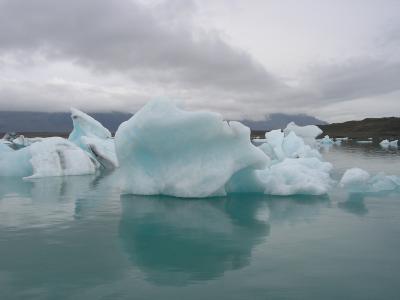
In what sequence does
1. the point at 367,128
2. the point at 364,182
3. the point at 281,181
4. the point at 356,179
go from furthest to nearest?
1. the point at 367,128
2. the point at 364,182
3. the point at 356,179
4. the point at 281,181

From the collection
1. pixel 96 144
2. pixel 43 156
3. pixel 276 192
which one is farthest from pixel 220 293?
pixel 96 144

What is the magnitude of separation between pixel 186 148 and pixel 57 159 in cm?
915

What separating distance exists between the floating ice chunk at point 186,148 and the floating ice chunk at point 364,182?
335 cm

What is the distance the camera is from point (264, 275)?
19.4 ft

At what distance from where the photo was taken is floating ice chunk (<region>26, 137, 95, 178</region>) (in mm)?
18484

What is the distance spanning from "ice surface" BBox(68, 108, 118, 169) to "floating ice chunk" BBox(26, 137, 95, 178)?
47.7 inches

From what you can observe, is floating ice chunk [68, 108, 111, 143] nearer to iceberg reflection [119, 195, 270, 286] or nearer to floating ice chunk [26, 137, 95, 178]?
floating ice chunk [26, 137, 95, 178]

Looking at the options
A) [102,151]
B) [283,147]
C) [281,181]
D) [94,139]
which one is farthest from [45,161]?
[283,147]

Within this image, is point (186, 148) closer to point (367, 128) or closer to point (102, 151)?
point (102, 151)

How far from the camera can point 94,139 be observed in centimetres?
2186

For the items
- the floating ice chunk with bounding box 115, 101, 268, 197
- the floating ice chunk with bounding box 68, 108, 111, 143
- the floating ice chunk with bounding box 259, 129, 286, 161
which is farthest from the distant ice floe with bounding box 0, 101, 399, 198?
the floating ice chunk with bounding box 68, 108, 111, 143

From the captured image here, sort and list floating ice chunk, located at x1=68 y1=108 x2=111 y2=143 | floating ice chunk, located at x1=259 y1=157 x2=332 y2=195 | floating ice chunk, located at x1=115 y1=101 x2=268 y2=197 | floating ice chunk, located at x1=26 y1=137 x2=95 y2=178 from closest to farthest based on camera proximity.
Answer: floating ice chunk, located at x1=115 y1=101 x2=268 y2=197
floating ice chunk, located at x1=259 y1=157 x2=332 y2=195
floating ice chunk, located at x1=26 y1=137 x2=95 y2=178
floating ice chunk, located at x1=68 y1=108 x2=111 y2=143

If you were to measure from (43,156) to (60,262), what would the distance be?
13098mm

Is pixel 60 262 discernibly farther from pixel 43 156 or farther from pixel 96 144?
pixel 96 144
